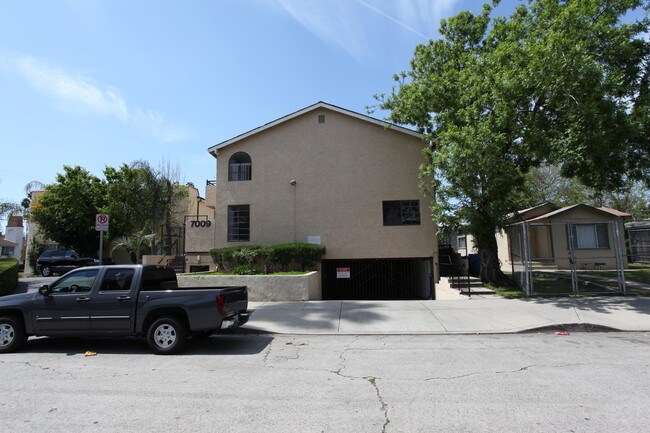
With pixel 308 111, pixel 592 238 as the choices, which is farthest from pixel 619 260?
pixel 308 111

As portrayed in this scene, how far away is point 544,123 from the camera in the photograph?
13188 mm

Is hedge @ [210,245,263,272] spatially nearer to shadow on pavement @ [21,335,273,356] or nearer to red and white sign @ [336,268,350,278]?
red and white sign @ [336,268,350,278]

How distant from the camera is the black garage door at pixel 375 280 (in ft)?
63.4

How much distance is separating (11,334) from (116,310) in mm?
2036

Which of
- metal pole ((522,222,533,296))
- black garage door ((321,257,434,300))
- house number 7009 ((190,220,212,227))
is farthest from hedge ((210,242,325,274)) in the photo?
metal pole ((522,222,533,296))

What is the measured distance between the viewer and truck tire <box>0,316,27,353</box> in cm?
764

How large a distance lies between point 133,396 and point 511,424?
167 inches

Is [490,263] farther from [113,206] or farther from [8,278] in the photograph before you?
[113,206]

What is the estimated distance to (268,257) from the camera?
16031 millimetres

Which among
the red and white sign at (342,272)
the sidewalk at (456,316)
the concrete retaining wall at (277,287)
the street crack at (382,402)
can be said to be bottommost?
the street crack at (382,402)

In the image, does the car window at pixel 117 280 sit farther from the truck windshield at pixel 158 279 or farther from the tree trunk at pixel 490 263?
the tree trunk at pixel 490 263

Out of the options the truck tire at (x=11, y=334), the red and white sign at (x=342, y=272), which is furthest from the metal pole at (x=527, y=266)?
the truck tire at (x=11, y=334)

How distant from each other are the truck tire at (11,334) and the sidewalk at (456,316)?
4.05 meters

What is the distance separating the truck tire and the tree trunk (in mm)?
13025
